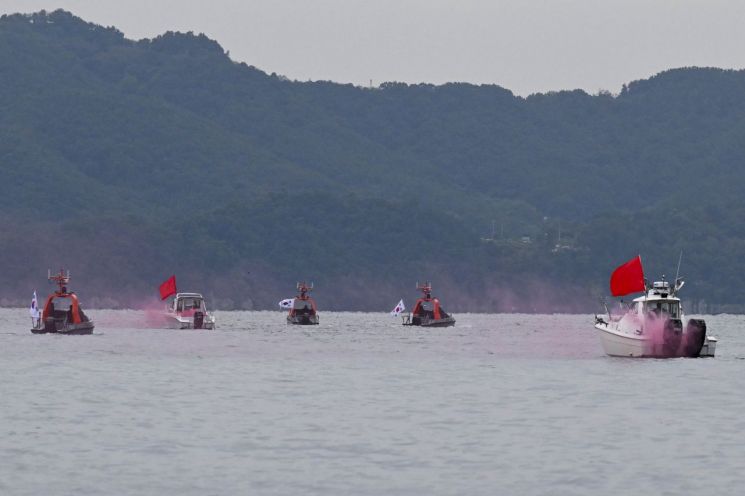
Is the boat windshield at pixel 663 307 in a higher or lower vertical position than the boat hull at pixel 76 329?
higher

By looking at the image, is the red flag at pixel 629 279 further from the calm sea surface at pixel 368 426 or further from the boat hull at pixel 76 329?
the boat hull at pixel 76 329

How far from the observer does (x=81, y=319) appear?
450 ft

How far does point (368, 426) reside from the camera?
56.2m

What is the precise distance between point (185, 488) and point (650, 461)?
13836 mm

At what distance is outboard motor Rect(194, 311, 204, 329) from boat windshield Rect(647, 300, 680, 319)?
72812 millimetres

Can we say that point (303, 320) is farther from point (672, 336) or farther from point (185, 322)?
point (672, 336)

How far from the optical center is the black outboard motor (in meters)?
96.6

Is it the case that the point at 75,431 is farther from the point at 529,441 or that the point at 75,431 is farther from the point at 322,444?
the point at 529,441

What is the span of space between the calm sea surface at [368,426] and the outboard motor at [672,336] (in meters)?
2.27

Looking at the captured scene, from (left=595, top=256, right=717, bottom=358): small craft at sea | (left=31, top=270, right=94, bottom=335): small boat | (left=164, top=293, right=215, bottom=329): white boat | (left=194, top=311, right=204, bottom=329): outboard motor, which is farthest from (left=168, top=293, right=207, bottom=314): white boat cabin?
Result: (left=595, top=256, right=717, bottom=358): small craft at sea

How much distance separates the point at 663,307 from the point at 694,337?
366 cm

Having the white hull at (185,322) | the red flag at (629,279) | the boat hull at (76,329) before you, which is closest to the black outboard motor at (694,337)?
the red flag at (629,279)

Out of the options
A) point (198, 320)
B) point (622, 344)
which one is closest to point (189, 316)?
point (198, 320)

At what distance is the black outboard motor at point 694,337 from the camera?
96562 mm
